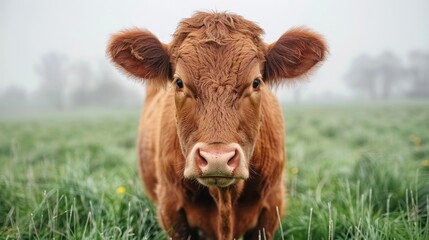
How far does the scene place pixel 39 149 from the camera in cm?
975

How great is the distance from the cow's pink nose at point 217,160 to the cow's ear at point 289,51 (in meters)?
0.93

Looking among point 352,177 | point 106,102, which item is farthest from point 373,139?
point 106,102

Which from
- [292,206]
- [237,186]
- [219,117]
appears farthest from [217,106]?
[292,206]

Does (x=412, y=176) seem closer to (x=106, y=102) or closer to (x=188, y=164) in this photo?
(x=188, y=164)

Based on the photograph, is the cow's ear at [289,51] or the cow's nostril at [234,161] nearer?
the cow's nostril at [234,161]

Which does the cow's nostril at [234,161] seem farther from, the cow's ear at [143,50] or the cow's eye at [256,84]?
the cow's ear at [143,50]

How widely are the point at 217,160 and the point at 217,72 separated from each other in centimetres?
63

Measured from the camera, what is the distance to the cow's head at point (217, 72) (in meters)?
2.33

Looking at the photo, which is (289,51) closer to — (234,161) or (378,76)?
(234,161)

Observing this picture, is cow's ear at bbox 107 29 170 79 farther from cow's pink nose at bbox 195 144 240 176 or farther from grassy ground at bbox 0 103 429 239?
grassy ground at bbox 0 103 429 239

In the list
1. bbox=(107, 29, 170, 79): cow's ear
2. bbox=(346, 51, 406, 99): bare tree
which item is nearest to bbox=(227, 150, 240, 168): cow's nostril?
bbox=(107, 29, 170, 79): cow's ear

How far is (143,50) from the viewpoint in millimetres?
3021

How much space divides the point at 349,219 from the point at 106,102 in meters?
70.2

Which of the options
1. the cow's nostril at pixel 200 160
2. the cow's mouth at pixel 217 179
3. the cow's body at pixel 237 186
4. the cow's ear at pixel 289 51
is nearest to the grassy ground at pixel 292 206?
the cow's body at pixel 237 186
